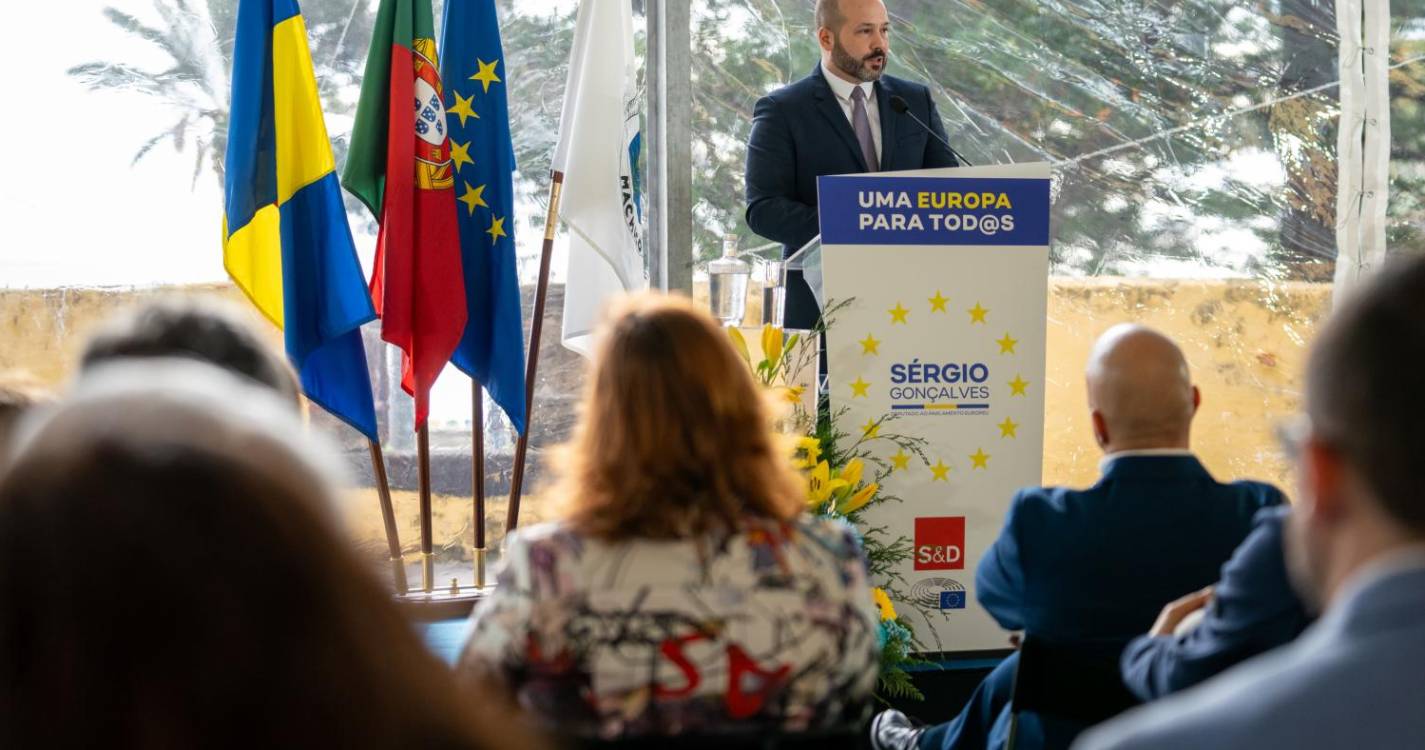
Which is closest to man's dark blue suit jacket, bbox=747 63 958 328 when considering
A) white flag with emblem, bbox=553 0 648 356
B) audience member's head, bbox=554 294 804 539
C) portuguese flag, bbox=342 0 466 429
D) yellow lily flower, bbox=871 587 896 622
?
white flag with emblem, bbox=553 0 648 356

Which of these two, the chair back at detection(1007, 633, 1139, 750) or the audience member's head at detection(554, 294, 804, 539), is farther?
the chair back at detection(1007, 633, 1139, 750)

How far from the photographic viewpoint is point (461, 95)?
4395mm

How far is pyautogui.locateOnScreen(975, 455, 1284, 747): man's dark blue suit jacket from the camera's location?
85.9 inches

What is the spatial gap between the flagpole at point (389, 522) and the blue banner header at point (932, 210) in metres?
1.70

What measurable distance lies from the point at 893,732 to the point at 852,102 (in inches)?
83.9

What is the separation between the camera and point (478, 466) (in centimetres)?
468

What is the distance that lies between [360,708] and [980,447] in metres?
3.43

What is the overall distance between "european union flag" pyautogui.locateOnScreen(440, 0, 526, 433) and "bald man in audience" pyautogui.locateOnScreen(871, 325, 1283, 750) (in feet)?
7.80

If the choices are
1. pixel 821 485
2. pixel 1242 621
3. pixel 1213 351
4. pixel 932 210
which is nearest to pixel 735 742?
pixel 1242 621

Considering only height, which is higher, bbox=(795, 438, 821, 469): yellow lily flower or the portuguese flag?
the portuguese flag

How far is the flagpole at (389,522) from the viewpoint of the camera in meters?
4.46

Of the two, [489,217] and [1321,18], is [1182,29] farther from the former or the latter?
[489,217]

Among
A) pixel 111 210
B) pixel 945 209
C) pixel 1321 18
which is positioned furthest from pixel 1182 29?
pixel 111 210

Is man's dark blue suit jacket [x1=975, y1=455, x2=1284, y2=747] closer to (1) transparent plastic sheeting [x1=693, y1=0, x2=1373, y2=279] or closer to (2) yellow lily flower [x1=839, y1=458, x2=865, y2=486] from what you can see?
(2) yellow lily flower [x1=839, y1=458, x2=865, y2=486]
